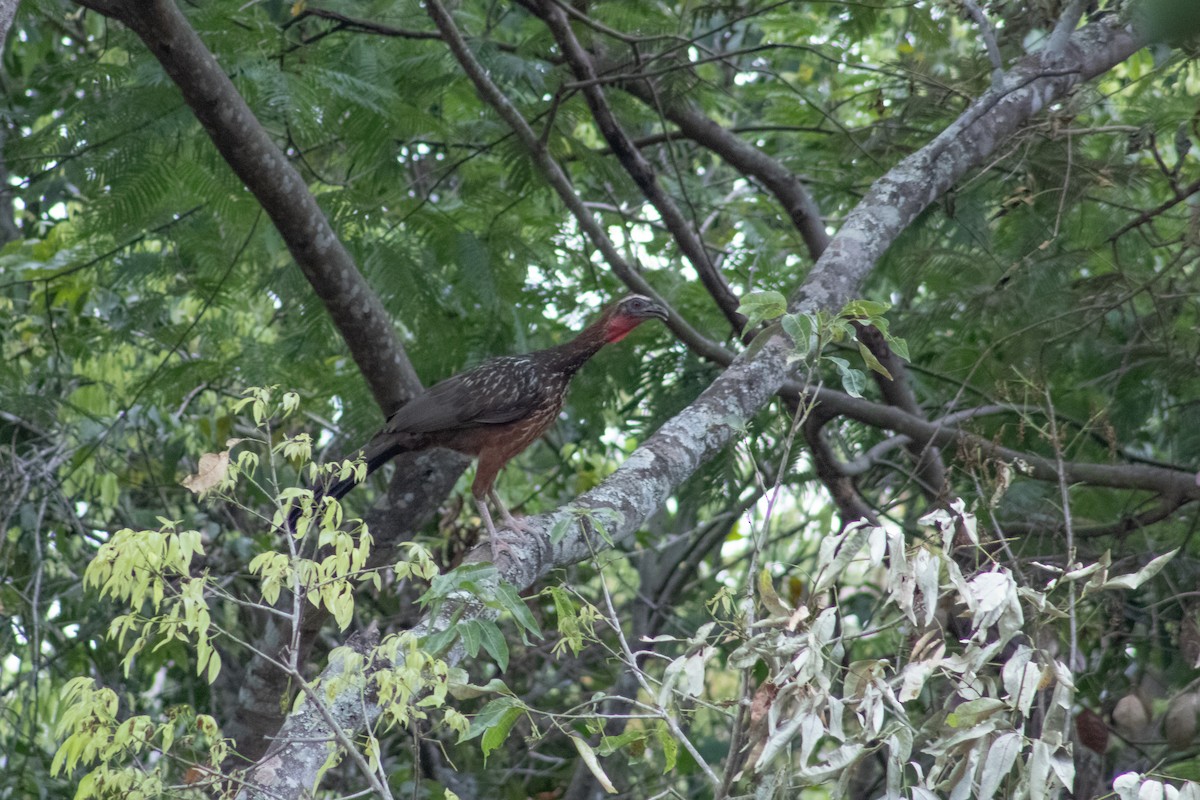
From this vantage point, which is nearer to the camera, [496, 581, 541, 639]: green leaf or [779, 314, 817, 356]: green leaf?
[496, 581, 541, 639]: green leaf

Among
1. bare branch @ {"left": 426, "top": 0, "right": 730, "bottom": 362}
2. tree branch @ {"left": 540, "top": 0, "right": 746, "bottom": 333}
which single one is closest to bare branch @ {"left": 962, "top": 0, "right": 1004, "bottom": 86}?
tree branch @ {"left": 540, "top": 0, "right": 746, "bottom": 333}

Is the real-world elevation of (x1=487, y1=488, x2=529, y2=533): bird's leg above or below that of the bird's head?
below

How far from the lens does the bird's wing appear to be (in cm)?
433

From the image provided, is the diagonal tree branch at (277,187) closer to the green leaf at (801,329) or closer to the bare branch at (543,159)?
the bare branch at (543,159)

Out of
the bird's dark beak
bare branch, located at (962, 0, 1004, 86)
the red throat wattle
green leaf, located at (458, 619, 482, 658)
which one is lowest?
green leaf, located at (458, 619, 482, 658)

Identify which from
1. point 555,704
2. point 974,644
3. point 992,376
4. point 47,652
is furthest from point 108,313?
point 974,644

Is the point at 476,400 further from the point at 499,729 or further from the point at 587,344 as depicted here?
the point at 499,729

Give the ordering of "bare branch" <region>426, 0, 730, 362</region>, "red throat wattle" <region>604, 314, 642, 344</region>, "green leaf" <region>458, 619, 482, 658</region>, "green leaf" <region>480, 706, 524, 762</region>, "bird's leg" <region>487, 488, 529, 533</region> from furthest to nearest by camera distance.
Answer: "red throat wattle" <region>604, 314, 642, 344</region>, "bare branch" <region>426, 0, 730, 362</region>, "bird's leg" <region>487, 488, 529, 533</region>, "green leaf" <region>480, 706, 524, 762</region>, "green leaf" <region>458, 619, 482, 658</region>

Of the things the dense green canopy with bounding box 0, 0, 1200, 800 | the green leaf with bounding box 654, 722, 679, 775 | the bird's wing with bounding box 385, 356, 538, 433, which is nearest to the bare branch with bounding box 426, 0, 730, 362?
the dense green canopy with bounding box 0, 0, 1200, 800

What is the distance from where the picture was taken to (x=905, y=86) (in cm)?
478

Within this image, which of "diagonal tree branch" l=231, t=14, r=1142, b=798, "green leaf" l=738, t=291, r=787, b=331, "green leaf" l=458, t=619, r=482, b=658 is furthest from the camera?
"green leaf" l=738, t=291, r=787, b=331

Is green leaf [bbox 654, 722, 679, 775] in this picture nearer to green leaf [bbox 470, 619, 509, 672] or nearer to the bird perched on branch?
green leaf [bbox 470, 619, 509, 672]

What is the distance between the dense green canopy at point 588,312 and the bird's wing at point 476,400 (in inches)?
9.7

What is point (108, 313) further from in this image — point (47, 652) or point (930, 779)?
point (930, 779)
